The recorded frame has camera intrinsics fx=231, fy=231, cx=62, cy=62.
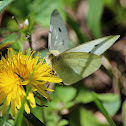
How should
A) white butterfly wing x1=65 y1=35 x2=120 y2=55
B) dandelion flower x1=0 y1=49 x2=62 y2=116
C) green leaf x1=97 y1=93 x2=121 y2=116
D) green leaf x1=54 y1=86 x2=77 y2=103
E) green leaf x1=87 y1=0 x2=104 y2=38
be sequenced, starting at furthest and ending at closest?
green leaf x1=87 y1=0 x2=104 y2=38 < green leaf x1=97 y1=93 x2=121 y2=116 < green leaf x1=54 y1=86 x2=77 y2=103 < white butterfly wing x1=65 y1=35 x2=120 y2=55 < dandelion flower x1=0 y1=49 x2=62 y2=116

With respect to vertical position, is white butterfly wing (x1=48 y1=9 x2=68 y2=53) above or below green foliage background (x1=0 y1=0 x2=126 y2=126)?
→ above

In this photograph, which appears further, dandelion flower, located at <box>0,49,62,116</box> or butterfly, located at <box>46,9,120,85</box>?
butterfly, located at <box>46,9,120,85</box>

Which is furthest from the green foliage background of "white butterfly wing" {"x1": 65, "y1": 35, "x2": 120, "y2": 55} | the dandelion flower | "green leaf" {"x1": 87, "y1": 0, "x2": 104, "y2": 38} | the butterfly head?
"white butterfly wing" {"x1": 65, "y1": 35, "x2": 120, "y2": 55}

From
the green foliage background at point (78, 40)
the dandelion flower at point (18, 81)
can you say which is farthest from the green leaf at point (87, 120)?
the dandelion flower at point (18, 81)

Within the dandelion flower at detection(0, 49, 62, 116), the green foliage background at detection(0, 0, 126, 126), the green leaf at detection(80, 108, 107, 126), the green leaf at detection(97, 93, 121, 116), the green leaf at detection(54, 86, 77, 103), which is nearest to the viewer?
the dandelion flower at detection(0, 49, 62, 116)

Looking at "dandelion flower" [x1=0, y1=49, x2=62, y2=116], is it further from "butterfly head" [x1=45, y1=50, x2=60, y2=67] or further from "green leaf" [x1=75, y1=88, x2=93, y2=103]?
"green leaf" [x1=75, y1=88, x2=93, y2=103]

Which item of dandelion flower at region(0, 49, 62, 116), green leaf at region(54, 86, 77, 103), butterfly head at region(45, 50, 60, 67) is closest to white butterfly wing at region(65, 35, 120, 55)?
butterfly head at region(45, 50, 60, 67)

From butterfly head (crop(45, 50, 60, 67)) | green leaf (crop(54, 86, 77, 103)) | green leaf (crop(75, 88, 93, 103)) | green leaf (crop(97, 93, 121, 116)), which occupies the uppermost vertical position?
butterfly head (crop(45, 50, 60, 67))

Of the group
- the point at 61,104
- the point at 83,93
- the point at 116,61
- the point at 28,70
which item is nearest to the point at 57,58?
the point at 28,70
